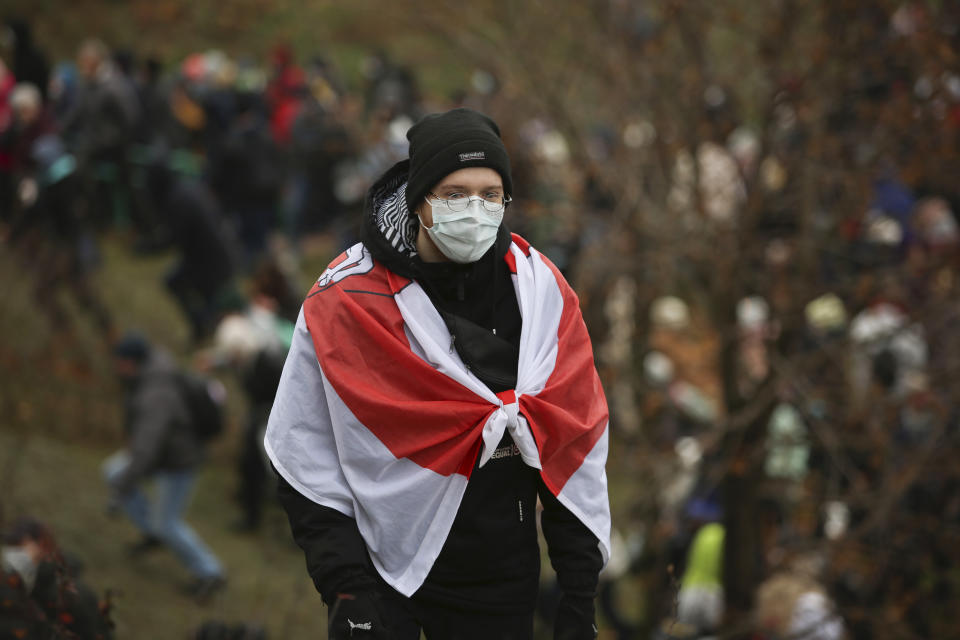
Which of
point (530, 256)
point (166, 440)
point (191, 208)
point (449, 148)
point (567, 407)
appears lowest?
point (166, 440)

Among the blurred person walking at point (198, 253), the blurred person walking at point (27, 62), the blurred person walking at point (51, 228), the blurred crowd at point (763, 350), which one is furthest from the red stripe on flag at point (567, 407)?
the blurred person walking at point (27, 62)

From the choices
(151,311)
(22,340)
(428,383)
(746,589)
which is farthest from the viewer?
(151,311)

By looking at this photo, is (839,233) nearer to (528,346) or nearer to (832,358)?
(832,358)

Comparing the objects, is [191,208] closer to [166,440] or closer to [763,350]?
[166,440]

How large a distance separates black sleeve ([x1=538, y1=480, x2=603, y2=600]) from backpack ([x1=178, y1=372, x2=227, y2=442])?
5.47m

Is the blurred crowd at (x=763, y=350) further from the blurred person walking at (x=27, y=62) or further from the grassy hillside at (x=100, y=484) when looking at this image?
the blurred person walking at (x=27, y=62)

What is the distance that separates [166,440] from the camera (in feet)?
26.2

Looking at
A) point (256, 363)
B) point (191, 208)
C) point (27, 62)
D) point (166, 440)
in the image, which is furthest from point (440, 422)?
point (27, 62)

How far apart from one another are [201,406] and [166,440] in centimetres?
36

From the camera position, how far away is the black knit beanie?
114 inches

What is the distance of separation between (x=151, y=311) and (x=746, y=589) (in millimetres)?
8392

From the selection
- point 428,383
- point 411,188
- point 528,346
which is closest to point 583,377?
point 528,346

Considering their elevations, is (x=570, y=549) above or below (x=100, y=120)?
below

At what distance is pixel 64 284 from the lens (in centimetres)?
1141
